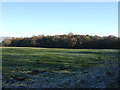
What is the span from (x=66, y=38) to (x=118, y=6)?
5.92 meters

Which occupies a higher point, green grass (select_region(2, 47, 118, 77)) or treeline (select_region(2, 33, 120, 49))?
treeline (select_region(2, 33, 120, 49))

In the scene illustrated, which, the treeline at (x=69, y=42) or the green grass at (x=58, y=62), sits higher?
the treeline at (x=69, y=42)

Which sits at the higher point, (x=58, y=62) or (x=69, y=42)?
(x=69, y=42)

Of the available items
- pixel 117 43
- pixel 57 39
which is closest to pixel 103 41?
pixel 117 43

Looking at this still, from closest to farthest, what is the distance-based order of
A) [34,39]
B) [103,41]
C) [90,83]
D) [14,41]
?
[90,83] < [103,41] < [34,39] < [14,41]

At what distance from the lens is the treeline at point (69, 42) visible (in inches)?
311

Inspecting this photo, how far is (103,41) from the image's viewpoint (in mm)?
8375

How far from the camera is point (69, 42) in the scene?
11.4m

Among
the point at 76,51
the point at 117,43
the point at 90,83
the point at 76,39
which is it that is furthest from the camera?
the point at 76,51

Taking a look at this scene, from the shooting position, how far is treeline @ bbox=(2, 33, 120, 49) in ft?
25.9

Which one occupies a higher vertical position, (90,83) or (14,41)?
(14,41)

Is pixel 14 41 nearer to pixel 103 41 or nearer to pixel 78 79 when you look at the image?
pixel 103 41

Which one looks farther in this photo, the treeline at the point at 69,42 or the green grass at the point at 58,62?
the treeline at the point at 69,42

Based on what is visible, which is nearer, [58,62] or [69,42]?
[58,62]
